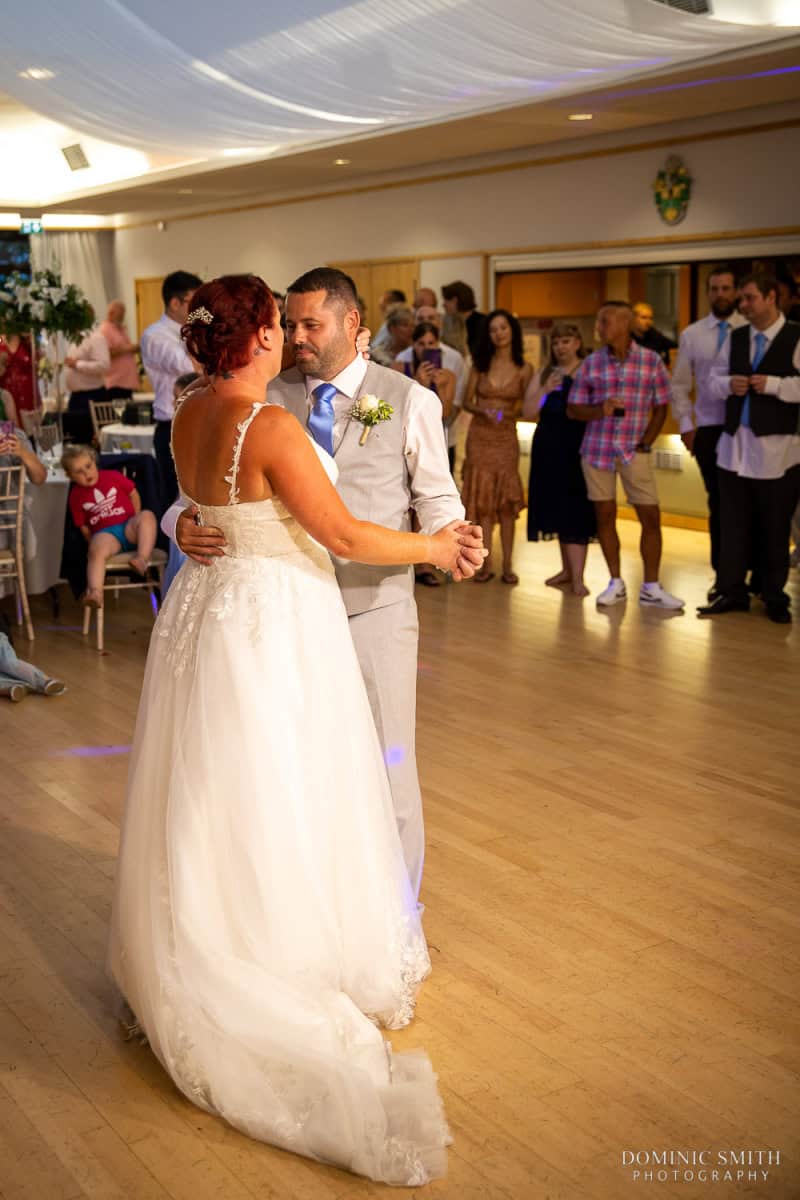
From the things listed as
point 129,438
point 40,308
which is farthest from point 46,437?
point 40,308

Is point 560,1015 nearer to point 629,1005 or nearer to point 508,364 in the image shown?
point 629,1005

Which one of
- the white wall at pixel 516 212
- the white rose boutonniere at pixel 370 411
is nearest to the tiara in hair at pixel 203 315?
the white rose boutonniere at pixel 370 411

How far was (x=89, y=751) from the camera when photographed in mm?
4996

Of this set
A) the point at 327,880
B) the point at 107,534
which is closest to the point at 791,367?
the point at 107,534

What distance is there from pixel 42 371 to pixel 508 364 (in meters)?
3.65

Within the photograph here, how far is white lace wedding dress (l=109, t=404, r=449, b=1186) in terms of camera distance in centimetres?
254

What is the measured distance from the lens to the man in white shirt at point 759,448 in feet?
22.0

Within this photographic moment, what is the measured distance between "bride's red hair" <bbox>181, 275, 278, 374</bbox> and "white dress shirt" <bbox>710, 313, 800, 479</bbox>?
460 cm

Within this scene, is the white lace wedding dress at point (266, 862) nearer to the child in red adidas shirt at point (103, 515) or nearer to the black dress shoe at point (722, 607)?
the child in red adidas shirt at point (103, 515)

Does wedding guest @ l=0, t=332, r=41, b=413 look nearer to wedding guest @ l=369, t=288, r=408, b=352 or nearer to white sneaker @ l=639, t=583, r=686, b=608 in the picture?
wedding guest @ l=369, t=288, r=408, b=352

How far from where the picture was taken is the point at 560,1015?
3018 millimetres

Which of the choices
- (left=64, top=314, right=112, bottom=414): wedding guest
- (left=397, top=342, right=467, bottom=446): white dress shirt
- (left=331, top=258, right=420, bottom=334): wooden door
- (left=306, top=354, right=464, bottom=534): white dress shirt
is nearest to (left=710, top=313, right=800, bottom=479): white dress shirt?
(left=397, top=342, right=467, bottom=446): white dress shirt

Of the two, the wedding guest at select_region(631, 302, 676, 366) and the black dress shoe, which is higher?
the wedding guest at select_region(631, 302, 676, 366)

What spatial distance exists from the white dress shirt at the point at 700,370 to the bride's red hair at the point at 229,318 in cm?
504
